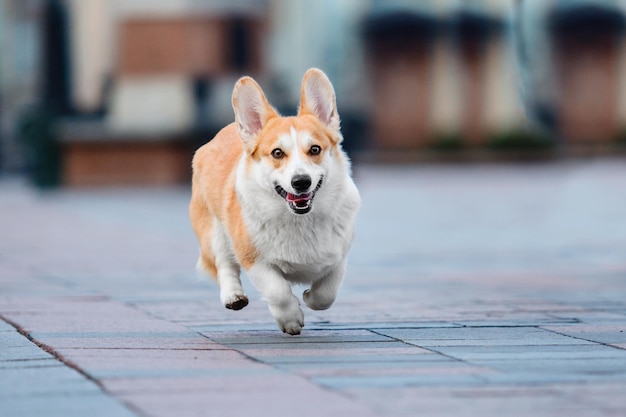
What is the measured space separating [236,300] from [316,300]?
379 millimetres

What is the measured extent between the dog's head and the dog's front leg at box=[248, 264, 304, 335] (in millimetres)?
321

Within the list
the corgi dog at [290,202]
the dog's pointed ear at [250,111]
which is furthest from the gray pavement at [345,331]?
the dog's pointed ear at [250,111]

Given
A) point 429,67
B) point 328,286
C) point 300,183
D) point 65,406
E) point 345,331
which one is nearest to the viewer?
point 65,406

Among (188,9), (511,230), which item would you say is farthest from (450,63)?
(511,230)

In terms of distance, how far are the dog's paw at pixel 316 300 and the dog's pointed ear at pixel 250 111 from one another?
0.73 meters

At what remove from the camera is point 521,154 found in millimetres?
37344

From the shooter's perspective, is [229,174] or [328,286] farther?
[229,174]

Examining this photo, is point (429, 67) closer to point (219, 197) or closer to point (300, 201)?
point (219, 197)

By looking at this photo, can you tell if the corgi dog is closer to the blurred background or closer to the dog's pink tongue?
the dog's pink tongue

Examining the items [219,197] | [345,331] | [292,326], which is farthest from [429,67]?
[292,326]

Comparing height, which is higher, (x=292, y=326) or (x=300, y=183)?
(x=300, y=183)

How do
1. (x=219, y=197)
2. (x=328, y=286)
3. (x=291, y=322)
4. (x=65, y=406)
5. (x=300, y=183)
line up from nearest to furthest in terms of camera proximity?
(x=65, y=406) < (x=300, y=183) < (x=291, y=322) < (x=328, y=286) < (x=219, y=197)

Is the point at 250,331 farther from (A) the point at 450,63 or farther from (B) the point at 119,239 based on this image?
(A) the point at 450,63

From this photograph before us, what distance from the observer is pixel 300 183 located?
585cm
